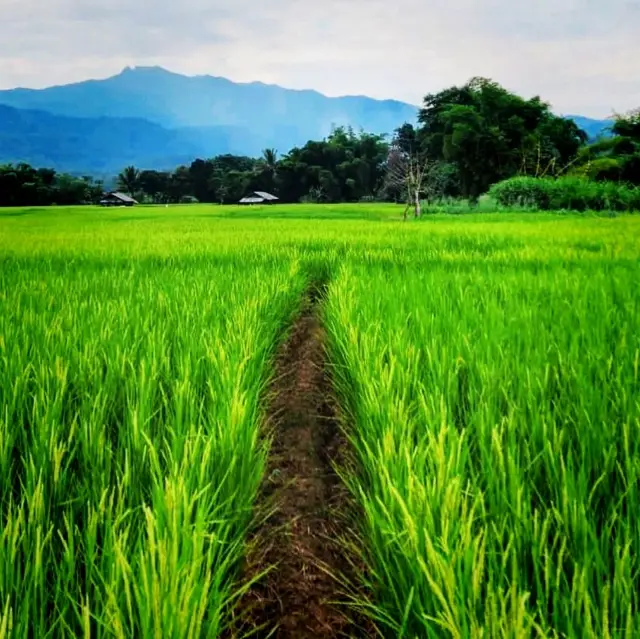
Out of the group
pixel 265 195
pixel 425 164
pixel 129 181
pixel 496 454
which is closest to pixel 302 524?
pixel 496 454

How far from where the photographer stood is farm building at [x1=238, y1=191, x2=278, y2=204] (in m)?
50.1

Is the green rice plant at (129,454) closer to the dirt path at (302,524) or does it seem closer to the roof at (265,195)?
the dirt path at (302,524)

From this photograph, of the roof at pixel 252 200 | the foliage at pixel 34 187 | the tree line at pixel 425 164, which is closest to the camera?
the tree line at pixel 425 164

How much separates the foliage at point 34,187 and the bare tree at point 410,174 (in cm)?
2058

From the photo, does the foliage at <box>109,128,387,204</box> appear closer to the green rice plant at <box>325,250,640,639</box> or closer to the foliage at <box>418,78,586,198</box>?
the foliage at <box>418,78,586,198</box>

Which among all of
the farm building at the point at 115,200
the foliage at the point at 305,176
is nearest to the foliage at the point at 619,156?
the foliage at the point at 305,176

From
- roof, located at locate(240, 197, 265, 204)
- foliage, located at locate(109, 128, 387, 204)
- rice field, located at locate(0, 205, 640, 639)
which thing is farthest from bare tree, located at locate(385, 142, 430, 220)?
rice field, located at locate(0, 205, 640, 639)

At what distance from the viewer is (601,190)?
18.6m

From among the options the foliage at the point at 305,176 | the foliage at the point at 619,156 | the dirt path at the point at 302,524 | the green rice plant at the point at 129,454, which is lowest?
the dirt path at the point at 302,524

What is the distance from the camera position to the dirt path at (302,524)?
1204 millimetres

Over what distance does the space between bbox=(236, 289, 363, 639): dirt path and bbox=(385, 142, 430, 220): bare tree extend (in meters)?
17.0

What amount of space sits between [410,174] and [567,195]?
5.28m

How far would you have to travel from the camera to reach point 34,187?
3378 centimetres

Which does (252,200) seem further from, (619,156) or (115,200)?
(619,156)
